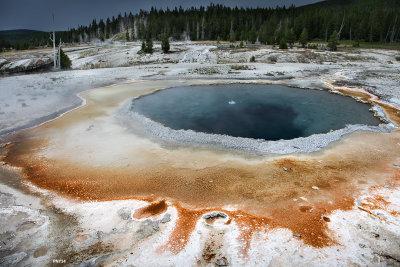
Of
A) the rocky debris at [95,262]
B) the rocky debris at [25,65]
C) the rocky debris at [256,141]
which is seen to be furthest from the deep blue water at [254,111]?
the rocky debris at [25,65]

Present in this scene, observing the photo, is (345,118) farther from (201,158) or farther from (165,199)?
(165,199)

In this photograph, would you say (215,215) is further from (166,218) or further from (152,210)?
(152,210)

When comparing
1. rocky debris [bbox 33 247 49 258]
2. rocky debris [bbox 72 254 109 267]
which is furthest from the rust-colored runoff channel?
rocky debris [bbox 33 247 49 258]

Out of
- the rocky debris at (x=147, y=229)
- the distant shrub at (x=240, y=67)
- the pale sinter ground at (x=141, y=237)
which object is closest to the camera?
→ the pale sinter ground at (x=141, y=237)

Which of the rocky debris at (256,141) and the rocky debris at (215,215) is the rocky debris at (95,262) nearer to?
the rocky debris at (215,215)

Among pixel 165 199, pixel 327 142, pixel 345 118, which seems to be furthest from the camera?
pixel 345 118

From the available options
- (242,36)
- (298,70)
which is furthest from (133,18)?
(298,70)
